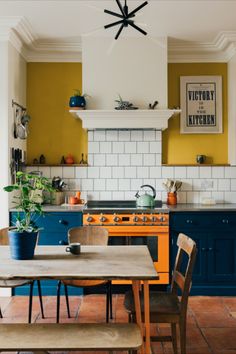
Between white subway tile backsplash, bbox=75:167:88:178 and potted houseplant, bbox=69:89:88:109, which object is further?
white subway tile backsplash, bbox=75:167:88:178

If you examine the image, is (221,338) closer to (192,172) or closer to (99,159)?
(192,172)

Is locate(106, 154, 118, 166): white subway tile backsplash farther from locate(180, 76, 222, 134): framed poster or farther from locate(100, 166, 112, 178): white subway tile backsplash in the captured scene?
locate(180, 76, 222, 134): framed poster

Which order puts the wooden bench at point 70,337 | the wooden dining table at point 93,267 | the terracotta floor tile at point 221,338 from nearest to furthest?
the wooden bench at point 70,337, the wooden dining table at point 93,267, the terracotta floor tile at point 221,338

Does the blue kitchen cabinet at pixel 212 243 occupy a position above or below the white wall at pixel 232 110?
below

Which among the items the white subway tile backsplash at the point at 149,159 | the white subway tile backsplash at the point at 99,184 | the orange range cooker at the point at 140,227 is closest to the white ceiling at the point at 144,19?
the white subway tile backsplash at the point at 149,159

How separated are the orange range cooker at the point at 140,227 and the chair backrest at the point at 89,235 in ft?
2.70

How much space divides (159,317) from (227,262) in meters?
2.19

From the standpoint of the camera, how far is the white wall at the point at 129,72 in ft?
16.8

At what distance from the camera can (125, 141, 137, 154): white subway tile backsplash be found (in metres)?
5.50

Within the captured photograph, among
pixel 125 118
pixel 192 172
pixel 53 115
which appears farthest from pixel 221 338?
pixel 53 115

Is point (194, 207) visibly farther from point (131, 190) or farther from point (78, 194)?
point (78, 194)

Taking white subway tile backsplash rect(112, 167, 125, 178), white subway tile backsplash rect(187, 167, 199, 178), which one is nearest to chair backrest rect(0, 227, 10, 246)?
white subway tile backsplash rect(112, 167, 125, 178)

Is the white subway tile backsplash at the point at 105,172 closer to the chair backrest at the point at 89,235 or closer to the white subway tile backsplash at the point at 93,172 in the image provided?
the white subway tile backsplash at the point at 93,172

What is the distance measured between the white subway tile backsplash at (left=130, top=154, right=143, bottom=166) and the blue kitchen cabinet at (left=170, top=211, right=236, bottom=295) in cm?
96
